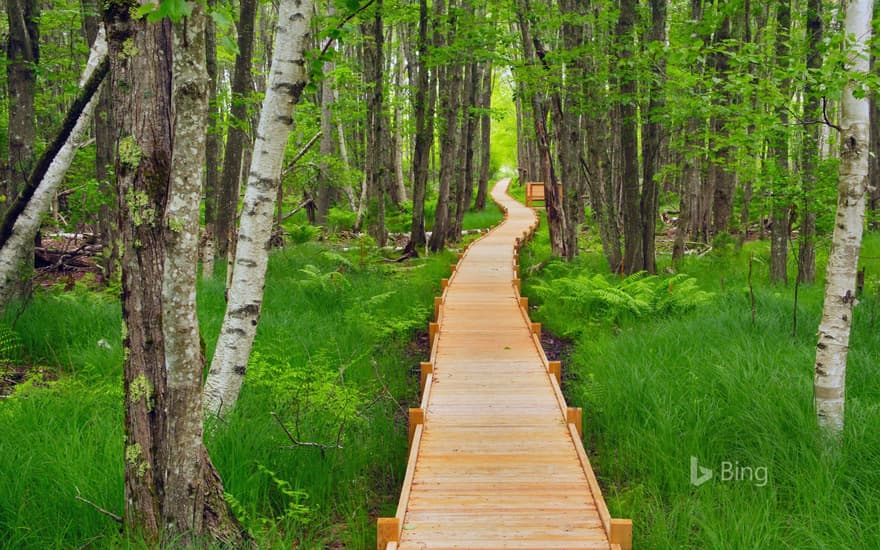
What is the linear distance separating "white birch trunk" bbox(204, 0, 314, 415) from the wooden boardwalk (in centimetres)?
162

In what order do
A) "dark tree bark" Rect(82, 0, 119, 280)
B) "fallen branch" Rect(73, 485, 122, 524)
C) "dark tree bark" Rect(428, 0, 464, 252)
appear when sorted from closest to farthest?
"fallen branch" Rect(73, 485, 122, 524)
"dark tree bark" Rect(82, 0, 119, 280)
"dark tree bark" Rect(428, 0, 464, 252)

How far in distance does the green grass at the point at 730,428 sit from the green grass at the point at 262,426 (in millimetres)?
1978

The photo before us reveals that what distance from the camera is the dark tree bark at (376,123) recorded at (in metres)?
13.6

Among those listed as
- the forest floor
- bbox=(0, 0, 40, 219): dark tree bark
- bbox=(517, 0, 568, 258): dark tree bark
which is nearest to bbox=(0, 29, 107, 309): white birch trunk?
the forest floor

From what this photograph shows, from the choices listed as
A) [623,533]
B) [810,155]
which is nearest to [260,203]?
[623,533]

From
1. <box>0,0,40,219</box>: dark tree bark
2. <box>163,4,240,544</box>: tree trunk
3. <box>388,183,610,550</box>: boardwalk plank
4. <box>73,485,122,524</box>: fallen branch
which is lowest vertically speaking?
<box>388,183,610,550</box>: boardwalk plank

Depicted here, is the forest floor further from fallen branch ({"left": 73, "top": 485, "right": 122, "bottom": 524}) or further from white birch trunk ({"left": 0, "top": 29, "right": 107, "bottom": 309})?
white birch trunk ({"left": 0, "top": 29, "right": 107, "bottom": 309})

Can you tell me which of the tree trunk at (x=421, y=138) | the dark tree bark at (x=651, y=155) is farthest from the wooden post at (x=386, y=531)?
the tree trunk at (x=421, y=138)

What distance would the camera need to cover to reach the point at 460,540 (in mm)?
3973

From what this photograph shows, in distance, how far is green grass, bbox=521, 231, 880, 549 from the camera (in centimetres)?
408

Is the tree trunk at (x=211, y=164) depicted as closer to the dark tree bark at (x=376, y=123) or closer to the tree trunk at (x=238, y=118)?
the tree trunk at (x=238, y=118)

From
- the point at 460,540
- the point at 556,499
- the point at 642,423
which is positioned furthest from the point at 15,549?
the point at 642,423

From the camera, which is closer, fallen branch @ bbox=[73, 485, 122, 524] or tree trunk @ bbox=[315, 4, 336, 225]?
fallen branch @ bbox=[73, 485, 122, 524]

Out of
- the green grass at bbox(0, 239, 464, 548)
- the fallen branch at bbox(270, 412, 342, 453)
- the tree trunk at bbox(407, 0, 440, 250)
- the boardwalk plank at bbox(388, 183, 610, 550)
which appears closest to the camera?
the green grass at bbox(0, 239, 464, 548)
